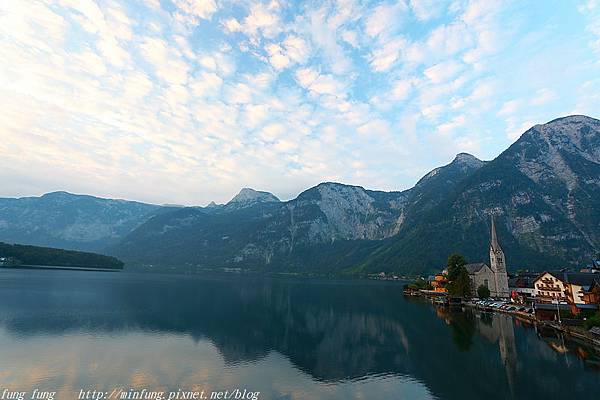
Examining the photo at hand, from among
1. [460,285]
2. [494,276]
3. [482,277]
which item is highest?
[494,276]

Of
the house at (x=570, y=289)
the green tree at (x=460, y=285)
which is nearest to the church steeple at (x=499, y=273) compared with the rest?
the green tree at (x=460, y=285)

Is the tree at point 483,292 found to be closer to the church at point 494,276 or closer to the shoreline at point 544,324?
the shoreline at point 544,324

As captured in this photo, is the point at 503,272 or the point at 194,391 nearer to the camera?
the point at 194,391

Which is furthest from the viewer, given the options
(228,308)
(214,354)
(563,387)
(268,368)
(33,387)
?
(228,308)

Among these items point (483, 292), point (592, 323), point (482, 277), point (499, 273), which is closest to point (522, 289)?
point (483, 292)

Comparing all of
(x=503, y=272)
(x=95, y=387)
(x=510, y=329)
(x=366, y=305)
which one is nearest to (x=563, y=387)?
(x=510, y=329)

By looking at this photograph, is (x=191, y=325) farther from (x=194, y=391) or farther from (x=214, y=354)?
(x=194, y=391)

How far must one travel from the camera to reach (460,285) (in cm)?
11775

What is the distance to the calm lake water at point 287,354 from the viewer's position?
3638 centimetres

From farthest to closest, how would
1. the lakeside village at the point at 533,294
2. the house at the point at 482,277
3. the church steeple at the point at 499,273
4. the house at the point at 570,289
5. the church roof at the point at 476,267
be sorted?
the church roof at the point at 476,267 → the house at the point at 482,277 → the church steeple at the point at 499,273 → the house at the point at 570,289 → the lakeside village at the point at 533,294

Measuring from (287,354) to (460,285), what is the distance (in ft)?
286

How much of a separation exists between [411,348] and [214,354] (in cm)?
3067

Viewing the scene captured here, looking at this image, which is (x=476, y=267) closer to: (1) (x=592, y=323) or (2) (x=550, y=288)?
(2) (x=550, y=288)

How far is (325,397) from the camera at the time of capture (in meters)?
33.8
